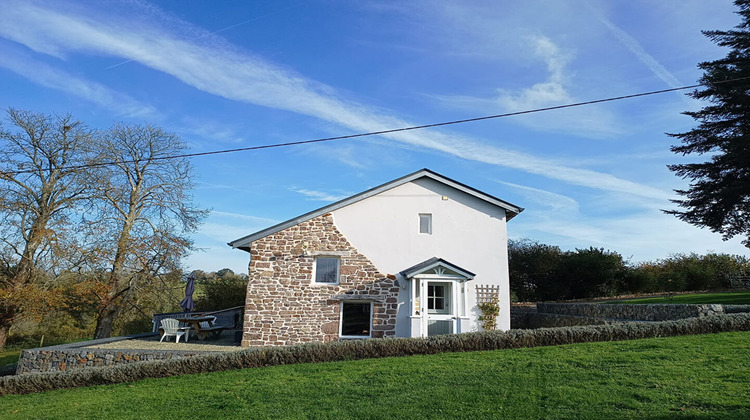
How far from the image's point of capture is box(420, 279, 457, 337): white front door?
14.4 metres

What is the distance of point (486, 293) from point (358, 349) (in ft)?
22.6

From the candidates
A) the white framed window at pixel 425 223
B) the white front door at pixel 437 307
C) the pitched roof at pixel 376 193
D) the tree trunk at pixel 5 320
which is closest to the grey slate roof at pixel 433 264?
the white front door at pixel 437 307

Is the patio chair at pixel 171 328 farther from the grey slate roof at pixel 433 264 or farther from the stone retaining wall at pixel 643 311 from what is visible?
the stone retaining wall at pixel 643 311

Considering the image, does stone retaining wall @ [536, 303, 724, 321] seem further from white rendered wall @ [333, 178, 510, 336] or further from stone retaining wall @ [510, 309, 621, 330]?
white rendered wall @ [333, 178, 510, 336]

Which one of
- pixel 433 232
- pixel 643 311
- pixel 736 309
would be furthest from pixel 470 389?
pixel 643 311

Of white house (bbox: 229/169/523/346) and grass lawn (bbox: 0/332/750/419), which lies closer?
grass lawn (bbox: 0/332/750/419)

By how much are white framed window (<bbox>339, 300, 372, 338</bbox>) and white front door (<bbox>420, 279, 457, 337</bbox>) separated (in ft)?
6.21

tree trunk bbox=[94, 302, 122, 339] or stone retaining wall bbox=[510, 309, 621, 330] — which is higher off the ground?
stone retaining wall bbox=[510, 309, 621, 330]

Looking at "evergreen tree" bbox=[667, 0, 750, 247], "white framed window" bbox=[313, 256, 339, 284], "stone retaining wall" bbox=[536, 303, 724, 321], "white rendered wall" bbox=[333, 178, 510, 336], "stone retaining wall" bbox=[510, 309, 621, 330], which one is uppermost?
"evergreen tree" bbox=[667, 0, 750, 247]

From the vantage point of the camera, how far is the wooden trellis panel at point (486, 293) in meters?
15.1

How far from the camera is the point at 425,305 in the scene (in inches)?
569

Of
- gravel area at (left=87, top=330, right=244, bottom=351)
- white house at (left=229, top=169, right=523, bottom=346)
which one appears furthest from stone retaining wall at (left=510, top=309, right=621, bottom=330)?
gravel area at (left=87, top=330, right=244, bottom=351)

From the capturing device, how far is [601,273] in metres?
26.1

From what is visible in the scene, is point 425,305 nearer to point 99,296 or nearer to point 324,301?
point 324,301
